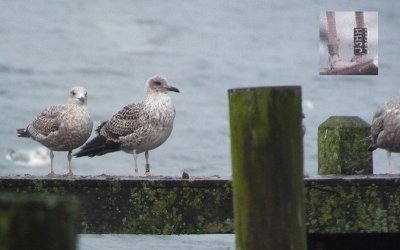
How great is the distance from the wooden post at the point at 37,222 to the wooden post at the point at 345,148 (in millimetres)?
5805

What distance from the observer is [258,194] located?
5.78 meters

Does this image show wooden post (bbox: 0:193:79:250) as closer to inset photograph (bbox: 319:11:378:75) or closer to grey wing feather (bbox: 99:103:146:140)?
inset photograph (bbox: 319:11:378:75)

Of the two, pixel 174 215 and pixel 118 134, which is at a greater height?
pixel 118 134

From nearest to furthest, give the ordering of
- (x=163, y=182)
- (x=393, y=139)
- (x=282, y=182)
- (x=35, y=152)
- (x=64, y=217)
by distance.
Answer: (x=64, y=217)
(x=282, y=182)
(x=163, y=182)
(x=393, y=139)
(x=35, y=152)

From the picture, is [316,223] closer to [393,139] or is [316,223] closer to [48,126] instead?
[393,139]

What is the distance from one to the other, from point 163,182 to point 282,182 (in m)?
2.80

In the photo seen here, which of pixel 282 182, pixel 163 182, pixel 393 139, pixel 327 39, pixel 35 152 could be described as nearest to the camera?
pixel 282 182

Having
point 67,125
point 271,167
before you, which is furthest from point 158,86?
point 271,167

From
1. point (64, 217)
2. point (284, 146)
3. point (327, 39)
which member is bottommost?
point (64, 217)

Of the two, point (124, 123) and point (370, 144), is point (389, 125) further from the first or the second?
point (124, 123)

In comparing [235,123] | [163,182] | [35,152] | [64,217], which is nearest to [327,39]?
A: [163,182]

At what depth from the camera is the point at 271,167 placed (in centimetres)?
578

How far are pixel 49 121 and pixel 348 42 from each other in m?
2.66

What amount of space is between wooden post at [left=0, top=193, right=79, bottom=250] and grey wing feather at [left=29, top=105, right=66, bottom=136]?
23.3 ft
